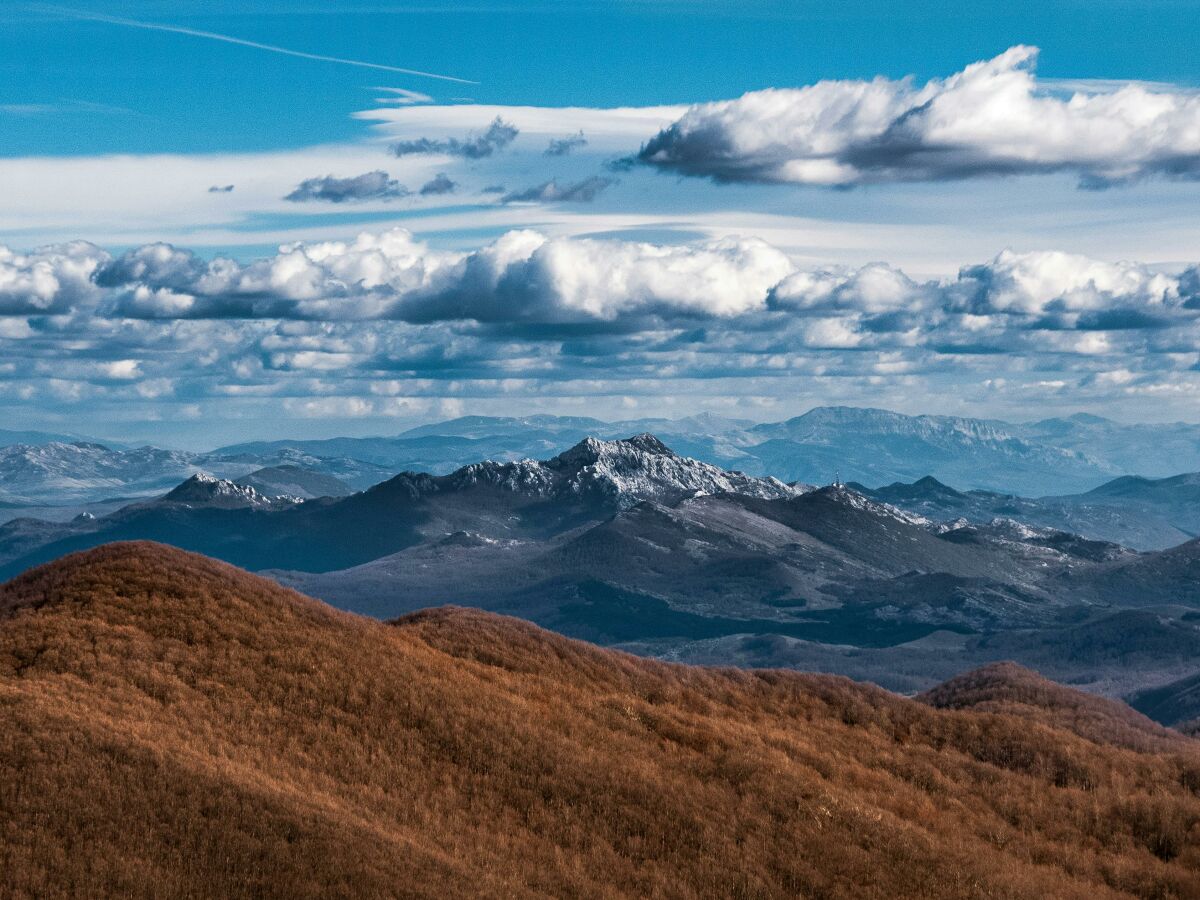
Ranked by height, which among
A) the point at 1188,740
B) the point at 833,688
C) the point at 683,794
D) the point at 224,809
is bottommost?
the point at 1188,740

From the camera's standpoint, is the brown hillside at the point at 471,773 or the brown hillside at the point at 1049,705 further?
the brown hillside at the point at 1049,705

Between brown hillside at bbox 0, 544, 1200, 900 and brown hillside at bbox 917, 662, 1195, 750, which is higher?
brown hillside at bbox 0, 544, 1200, 900

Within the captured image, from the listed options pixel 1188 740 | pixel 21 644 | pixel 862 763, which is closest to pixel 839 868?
pixel 862 763

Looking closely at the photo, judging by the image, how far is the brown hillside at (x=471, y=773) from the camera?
51219 millimetres

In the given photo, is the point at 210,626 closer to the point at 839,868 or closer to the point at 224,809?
the point at 224,809

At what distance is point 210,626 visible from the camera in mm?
77438

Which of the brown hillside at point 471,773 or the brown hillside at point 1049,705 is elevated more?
the brown hillside at point 471,773

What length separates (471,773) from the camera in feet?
211

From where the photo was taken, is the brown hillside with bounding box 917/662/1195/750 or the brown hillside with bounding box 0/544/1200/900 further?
the brown hillside with bounding box 917/662/1195/750

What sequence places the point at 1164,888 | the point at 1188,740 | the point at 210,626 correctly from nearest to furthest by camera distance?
1. the point at 1164,888
2. the point at 210,626
3. the point at 1188,740

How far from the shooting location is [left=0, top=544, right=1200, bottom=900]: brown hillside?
2016 inches

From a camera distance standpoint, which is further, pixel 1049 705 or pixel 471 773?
pixel 1049 705

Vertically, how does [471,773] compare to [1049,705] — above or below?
above

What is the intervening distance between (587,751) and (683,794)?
6.57 m
